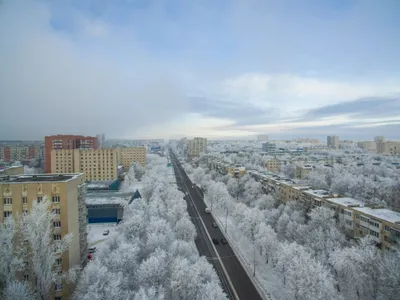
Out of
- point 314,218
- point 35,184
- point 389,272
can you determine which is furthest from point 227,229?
point 35,184

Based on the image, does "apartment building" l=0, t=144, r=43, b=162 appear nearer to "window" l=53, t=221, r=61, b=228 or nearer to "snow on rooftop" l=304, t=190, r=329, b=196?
"window" l=53, t=221, r=61, b=228

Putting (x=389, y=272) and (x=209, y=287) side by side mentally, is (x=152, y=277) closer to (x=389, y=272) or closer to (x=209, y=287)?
(x=209, y=287)

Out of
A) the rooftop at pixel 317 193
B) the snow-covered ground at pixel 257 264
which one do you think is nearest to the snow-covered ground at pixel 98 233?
the snow-covered ground at pixel 257 264

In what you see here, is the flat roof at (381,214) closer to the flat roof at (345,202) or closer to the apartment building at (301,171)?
the flat roof at (345,202)

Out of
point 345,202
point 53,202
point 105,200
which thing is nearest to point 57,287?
point 53,202

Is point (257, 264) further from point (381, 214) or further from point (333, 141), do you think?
point (333, 141)

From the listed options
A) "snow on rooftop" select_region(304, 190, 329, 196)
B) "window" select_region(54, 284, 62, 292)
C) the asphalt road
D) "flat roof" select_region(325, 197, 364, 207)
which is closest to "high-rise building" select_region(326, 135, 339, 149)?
"snow on rooftop" select_region(304, 190, 329, 196)
